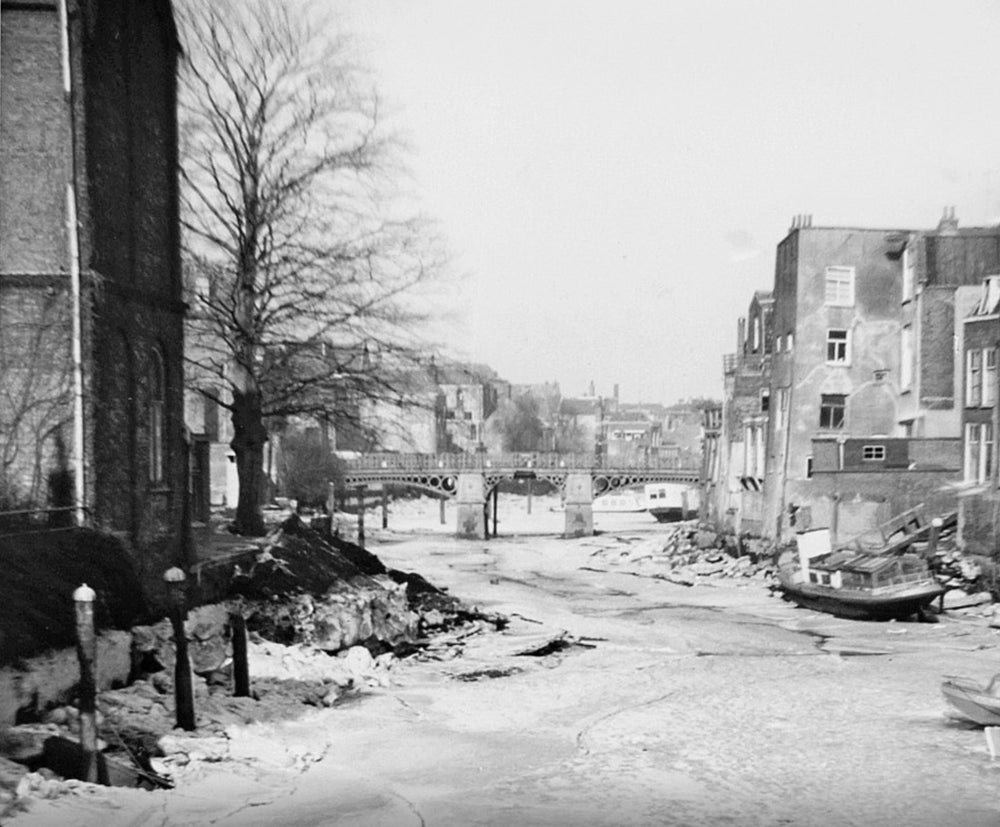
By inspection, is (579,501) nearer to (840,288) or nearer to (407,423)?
(840,288)

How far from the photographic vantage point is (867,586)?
18.8m

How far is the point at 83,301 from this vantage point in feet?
31.0

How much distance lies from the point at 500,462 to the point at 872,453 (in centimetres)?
1748

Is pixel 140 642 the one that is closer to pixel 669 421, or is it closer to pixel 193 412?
pixel 193 412

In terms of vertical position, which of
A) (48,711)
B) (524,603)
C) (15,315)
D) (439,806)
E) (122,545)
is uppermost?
(15,315)

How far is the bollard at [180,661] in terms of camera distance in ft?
28.3

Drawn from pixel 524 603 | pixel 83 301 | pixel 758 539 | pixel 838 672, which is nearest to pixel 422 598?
pixel 524 603

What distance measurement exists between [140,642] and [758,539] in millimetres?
20893

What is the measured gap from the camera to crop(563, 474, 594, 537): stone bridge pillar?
43.8 metres

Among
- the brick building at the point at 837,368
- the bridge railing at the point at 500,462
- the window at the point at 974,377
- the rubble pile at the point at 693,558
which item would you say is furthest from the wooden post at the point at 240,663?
the rubble pile at the point at 693,558

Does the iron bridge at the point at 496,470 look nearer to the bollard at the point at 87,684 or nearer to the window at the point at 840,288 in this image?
the window at the point at 840,288

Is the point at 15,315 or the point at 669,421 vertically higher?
the point at 15,315

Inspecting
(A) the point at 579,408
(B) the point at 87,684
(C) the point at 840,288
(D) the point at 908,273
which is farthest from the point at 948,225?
(B) the point at 87,684

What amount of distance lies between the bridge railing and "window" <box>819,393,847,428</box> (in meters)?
9.86
